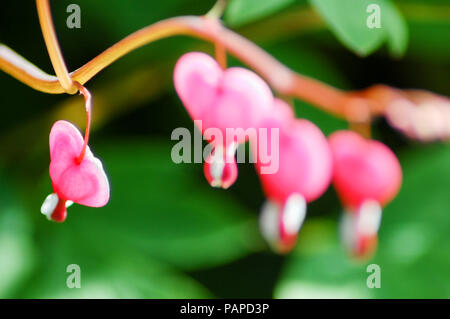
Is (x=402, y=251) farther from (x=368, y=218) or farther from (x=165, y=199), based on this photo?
(x=165, y=199)

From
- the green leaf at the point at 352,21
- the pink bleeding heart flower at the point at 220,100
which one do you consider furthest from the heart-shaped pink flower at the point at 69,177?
the green leaf at the point at 352,21

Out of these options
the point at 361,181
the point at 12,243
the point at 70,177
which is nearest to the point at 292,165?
the point at 361,181

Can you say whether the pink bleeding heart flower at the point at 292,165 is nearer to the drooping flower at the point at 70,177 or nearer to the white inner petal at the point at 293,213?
the white inner petal at the point at 293,213

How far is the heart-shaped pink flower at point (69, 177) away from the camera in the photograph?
612 millimetres

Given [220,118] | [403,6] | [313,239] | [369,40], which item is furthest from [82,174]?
[403,6]

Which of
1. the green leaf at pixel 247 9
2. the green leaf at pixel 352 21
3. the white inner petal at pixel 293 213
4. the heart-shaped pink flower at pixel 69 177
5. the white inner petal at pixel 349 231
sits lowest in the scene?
the heart-shaped pink flower at pixel 69 177

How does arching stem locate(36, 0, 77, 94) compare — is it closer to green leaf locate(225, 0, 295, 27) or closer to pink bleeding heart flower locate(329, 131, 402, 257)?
green leaf locate(225, 0, 295, 27)

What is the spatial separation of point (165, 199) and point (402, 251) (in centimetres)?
50

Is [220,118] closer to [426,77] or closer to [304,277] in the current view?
[304,277]

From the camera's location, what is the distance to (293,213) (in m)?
0.89

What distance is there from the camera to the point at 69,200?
62cm

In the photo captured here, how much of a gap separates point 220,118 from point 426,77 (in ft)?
2.78

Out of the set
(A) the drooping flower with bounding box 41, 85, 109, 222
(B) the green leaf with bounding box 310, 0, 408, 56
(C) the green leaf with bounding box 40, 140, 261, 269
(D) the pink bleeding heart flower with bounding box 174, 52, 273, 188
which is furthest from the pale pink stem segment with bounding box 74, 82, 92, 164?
(C) the green leaf with bounding box 40, 140, 261, 269
